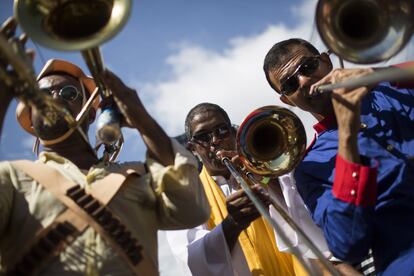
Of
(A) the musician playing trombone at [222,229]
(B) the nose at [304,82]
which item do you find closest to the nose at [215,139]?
(A) the musician playing trombone at [222,229]

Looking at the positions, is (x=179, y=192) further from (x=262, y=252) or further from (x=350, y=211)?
(x=262, y=252)

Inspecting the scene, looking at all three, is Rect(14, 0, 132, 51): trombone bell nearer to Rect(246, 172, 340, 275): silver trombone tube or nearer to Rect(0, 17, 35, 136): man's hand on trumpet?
Rect(0, 17, 35, 136): man's hand on trumpet

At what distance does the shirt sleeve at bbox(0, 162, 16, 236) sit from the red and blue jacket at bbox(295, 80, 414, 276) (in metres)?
1.91

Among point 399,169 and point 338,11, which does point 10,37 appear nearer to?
point 338,11

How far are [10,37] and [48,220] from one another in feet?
3.22

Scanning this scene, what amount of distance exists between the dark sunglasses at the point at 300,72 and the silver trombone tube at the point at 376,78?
677 mm

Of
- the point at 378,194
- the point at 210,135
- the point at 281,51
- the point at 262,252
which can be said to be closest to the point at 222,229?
the point at 262,252

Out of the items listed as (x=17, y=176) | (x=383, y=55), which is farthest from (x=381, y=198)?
(x=17, y=176)

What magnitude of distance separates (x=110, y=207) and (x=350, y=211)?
1.47 meters

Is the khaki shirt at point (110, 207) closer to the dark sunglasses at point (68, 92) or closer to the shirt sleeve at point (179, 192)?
the shirt sleeve at point (179, 192)

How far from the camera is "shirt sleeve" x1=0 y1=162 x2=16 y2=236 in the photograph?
7.83 ft

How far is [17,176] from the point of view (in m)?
2.53

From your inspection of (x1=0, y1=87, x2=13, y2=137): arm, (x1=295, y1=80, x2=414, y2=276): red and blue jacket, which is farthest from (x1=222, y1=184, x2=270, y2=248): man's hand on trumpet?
(x1=0, y1=87, x2=13, y2=137): arm

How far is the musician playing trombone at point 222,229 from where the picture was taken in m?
3.61
